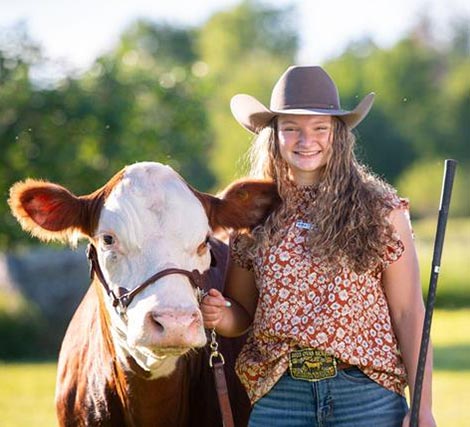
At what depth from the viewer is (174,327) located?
4211mm

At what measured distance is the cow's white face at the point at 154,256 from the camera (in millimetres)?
4277

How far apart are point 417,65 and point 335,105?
222 ft

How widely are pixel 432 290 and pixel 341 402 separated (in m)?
0.58

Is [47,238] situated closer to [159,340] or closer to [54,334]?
[159,340]

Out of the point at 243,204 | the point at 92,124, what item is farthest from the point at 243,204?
the point at 92,124

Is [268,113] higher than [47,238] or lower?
higher

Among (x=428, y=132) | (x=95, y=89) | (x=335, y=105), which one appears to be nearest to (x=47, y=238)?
(x=335, y=105)

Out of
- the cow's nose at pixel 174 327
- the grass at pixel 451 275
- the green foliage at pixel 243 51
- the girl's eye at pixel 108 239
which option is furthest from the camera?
the green foliage at pixel 243 51

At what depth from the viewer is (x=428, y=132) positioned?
64.8m

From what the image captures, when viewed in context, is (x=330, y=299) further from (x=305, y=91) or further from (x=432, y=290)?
(x=305, y=91)

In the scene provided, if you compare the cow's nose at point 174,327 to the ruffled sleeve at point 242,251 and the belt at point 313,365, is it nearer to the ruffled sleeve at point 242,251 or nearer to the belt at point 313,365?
the belt at point 313,365

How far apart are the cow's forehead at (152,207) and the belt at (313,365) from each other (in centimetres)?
63

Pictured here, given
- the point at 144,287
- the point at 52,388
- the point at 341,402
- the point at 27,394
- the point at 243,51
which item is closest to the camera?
the point at 144,287

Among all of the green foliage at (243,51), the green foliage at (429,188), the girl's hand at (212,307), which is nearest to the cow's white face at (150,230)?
the girl's hand at (212,307)
